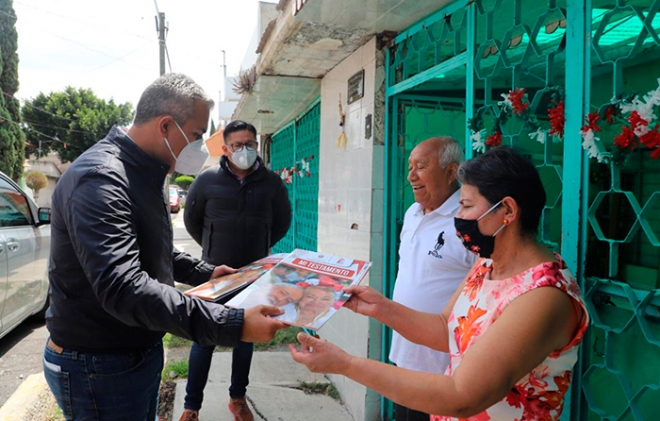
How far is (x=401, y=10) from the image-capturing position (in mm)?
2812

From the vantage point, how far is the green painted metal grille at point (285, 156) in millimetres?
7043

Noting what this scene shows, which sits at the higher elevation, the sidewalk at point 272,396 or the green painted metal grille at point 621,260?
the green painted metal grille at point 621,260

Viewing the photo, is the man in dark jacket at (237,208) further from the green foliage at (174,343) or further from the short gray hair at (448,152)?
the green foliage at (174,343)

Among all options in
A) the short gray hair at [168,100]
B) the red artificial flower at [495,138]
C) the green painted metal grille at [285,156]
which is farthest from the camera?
the green painted metal grille at [285,156]

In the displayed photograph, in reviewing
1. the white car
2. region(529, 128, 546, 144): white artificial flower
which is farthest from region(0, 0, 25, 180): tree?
region(529, 128, 546, 144): white artificial flower

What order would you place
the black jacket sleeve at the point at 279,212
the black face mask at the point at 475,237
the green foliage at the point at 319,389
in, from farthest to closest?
the green foliage at the point at 319,389 → the black jacket sleeve at the point at 279,212 → the black face mask at the point at 475,237

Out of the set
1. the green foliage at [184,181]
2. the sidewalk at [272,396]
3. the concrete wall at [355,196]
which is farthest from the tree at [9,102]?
the green foliage at [184,181]

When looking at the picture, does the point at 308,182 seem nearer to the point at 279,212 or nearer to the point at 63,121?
the point at 279,212

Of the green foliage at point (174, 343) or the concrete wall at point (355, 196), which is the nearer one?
the concrete wall at point (355, 196)

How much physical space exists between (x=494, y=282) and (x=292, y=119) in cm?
611

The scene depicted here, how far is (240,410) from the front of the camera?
11.0 feet

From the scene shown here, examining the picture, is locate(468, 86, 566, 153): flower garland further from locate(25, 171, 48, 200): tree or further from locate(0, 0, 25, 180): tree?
locate(25, 171, 48, 200): tree

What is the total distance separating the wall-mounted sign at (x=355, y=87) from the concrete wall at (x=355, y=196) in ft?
0.15

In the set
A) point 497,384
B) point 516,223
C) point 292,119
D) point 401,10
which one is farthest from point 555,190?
point 292,119
